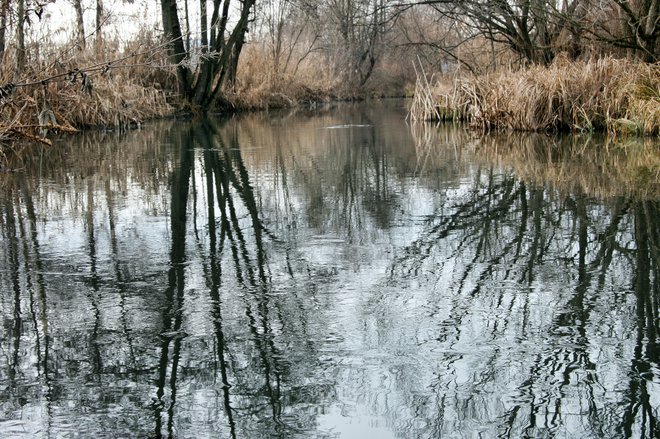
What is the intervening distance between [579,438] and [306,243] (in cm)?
274

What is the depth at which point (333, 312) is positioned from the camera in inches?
135

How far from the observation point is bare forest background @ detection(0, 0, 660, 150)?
11570 mm

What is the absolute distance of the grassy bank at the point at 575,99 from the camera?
38.4 feet

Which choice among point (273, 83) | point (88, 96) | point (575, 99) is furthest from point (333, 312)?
point (273, 83)

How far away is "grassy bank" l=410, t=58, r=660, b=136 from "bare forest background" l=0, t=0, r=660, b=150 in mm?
199

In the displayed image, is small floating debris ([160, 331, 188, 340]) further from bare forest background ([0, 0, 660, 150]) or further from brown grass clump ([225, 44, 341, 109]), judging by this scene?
brown grass clump ([225, 44, 341, 109])

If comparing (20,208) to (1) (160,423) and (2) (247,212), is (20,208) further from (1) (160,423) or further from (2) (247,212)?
(1) (160,423)

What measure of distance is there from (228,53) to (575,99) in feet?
37.7

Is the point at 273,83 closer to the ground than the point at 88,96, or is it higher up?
higher up

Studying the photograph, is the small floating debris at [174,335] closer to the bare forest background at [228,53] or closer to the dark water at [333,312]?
the dark water at [333,312]

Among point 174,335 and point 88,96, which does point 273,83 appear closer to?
point 88,96

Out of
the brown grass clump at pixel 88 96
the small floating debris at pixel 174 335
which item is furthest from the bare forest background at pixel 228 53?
the small floating debris at pixel 174 335

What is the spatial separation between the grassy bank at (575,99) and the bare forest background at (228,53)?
0.65 ft

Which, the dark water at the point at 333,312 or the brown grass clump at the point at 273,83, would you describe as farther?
the brown grass clump at the point at 273,83
